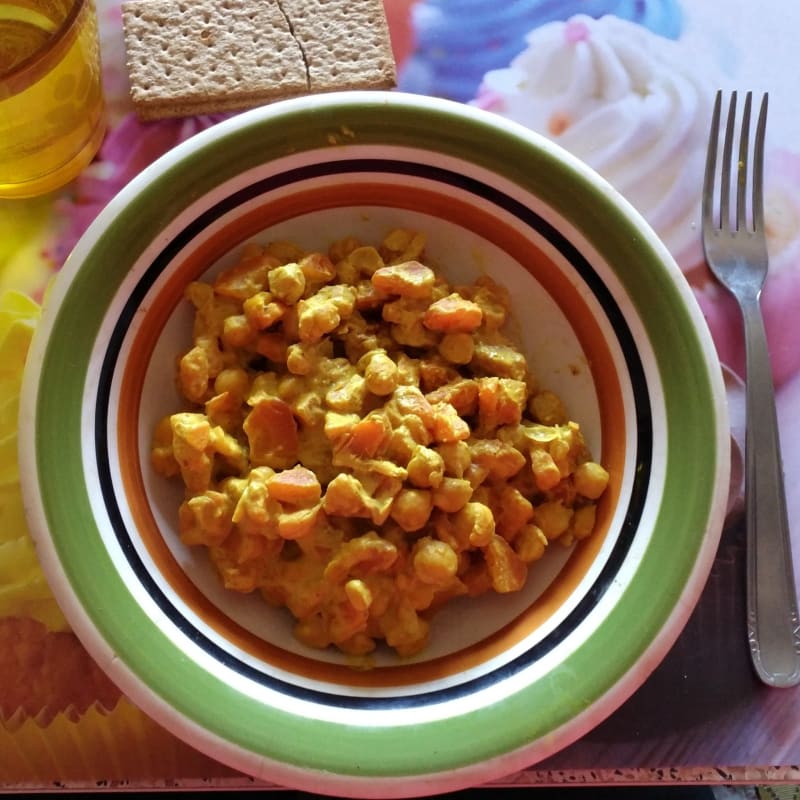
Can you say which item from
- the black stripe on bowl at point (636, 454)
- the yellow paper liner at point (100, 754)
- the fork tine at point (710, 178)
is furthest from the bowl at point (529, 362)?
the fork tine at point (710, 178)

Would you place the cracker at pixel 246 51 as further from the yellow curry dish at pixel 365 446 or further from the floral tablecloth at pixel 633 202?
the yellow curry dish at pixel 365 446

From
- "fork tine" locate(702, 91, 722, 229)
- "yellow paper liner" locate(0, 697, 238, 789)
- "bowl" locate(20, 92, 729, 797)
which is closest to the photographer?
"bowl" locate(20, 92, 729, 797)

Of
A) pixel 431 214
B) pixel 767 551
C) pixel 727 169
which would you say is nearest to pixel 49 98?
pixel 431 214

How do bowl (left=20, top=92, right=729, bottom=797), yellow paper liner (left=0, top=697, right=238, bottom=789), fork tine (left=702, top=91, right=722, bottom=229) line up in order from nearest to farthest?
bowl (left=20, top=92, right=729, bottom=797) → yellow paper liner (left=0, top=697, right=238, bottom=789) → fork tine (left=702, top=91, right=722, bottom=229)

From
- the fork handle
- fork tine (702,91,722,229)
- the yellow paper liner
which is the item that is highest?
fork tine (702,91,722,229)

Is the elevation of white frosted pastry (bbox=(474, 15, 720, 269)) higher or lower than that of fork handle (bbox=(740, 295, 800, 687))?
higher

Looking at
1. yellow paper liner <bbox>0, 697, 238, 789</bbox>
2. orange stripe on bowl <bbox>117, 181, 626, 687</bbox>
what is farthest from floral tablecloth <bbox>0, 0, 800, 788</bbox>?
orange stripe on bowl <bbox>117, 181, 626, 687</bbox>

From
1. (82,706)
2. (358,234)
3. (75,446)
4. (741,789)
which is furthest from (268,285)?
(741,789)

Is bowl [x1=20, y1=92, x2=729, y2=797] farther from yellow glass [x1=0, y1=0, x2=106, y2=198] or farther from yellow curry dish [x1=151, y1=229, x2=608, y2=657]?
yellow glass [x1=0, y1=0, x2=106, y2=198]
